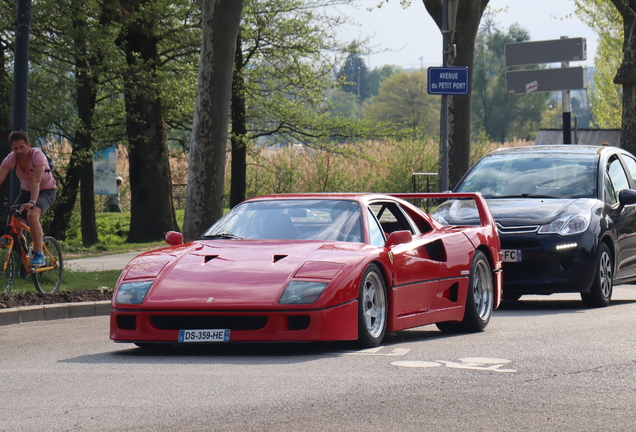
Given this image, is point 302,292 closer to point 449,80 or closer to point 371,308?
point 371,308

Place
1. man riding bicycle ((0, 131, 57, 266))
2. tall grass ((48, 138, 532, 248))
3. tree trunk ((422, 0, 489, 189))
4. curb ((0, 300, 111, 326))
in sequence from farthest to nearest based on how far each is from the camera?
tall grass ((48, 138, 532, 248)) → tree trunk ((422, 0, 489, 189)) → man riding bicycle ((0, 131, 57, 266)) → curb ((0, 300, 111, 326))

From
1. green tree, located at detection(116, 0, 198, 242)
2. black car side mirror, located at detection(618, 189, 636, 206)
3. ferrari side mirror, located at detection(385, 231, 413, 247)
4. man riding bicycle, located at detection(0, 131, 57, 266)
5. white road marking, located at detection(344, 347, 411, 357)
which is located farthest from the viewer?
green tree, located at detection(116, 0, 198, 242)

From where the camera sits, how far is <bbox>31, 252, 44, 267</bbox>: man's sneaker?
41.3 ft

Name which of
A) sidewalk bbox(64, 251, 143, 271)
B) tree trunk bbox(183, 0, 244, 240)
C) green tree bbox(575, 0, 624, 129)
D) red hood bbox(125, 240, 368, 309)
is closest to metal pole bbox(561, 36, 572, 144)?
tree trunk bbox(183, 0, 244, 240)

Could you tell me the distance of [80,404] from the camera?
18.9 feet

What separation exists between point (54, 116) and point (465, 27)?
29.5 ft

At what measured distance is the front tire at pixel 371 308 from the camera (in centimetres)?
770

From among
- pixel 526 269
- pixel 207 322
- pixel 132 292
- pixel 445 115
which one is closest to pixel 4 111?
pixel 445 115

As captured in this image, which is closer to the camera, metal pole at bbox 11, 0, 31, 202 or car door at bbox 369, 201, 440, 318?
car door at bbox 369, 201, 440, 318

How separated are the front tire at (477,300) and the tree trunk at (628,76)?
16.6 m

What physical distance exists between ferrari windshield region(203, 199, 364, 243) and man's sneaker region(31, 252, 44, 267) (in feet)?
14.4

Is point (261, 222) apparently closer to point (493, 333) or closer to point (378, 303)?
point (378, 303)

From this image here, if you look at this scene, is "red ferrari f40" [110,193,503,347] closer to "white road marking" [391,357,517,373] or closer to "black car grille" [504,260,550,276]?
"white road marking" [391,357,517,373]

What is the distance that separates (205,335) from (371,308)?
4.17ft
